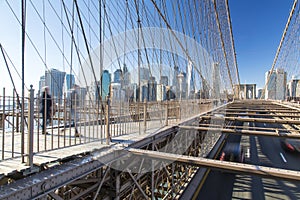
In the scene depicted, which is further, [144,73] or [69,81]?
[144,73]

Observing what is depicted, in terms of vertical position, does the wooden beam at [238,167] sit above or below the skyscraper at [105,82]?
A: below

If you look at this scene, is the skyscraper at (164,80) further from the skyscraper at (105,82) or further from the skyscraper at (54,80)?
the skyscraper at (54,80)

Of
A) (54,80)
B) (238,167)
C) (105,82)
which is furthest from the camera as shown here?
(105,82)

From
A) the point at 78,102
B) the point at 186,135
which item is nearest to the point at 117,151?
the point at 78,102

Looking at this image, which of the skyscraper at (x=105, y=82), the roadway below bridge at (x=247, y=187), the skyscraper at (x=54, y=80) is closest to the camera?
the skyscraper at (x=54, y=80)

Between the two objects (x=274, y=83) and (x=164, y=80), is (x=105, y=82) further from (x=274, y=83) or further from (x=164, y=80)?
(x=274, y=83)

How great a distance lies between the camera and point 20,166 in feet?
5.54

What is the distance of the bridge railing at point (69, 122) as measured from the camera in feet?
6.30

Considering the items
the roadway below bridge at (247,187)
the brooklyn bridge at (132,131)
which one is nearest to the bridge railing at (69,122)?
the brooklyn bridge at (132,131)

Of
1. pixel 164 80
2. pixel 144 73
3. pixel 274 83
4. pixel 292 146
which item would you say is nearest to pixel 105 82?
pixel 144 73

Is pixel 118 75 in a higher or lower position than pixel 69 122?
higher

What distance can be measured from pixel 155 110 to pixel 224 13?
19.3 meters

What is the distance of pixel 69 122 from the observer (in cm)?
249

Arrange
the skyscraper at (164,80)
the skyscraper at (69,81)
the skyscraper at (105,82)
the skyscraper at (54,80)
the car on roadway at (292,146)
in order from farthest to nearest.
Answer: the car on roadway at (292,146) < the skyscraper at (164,80) < the skyscraper at (105,82) < the skyscraper at (69,81) < the skyscraper at (54,80)
